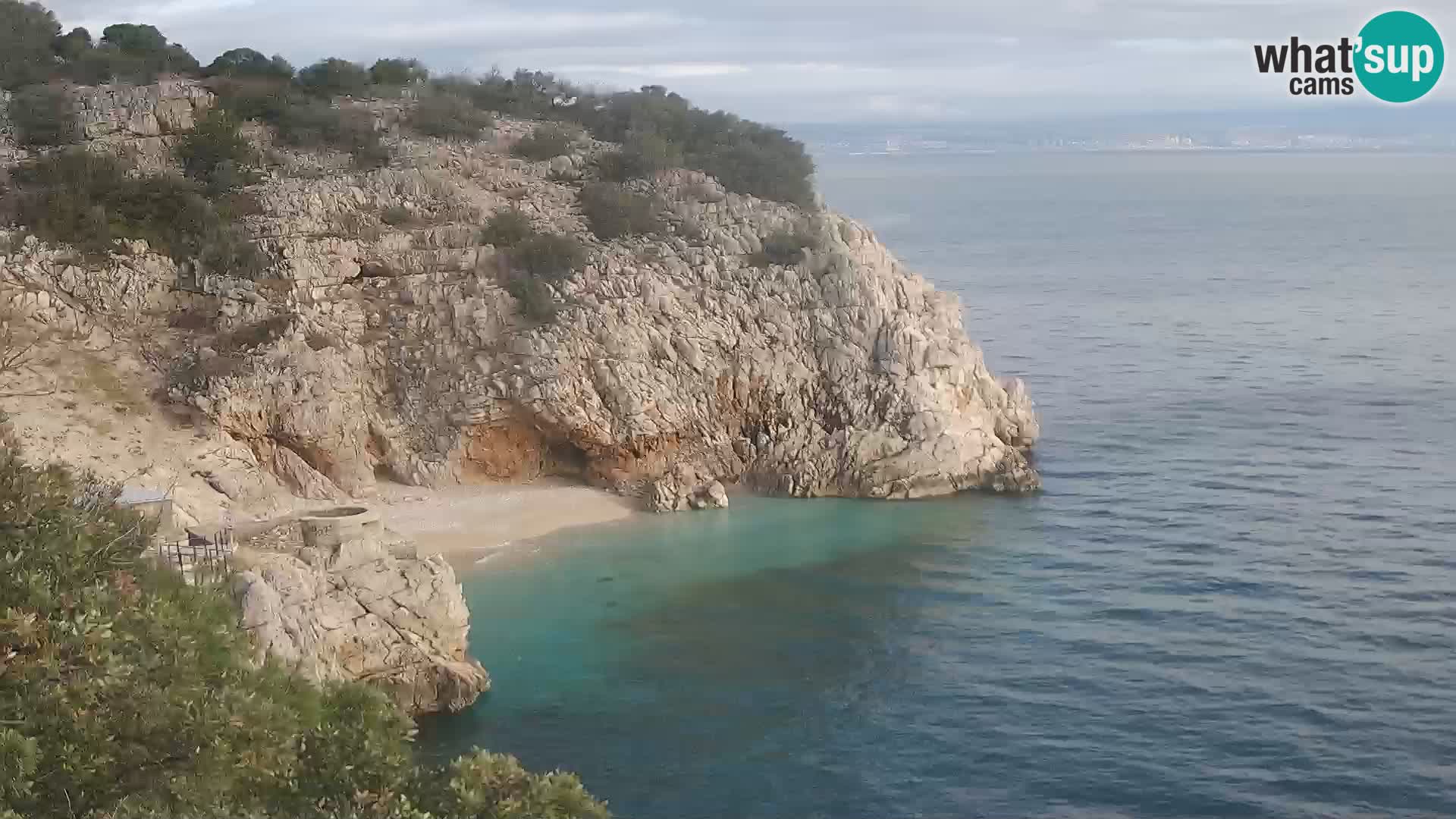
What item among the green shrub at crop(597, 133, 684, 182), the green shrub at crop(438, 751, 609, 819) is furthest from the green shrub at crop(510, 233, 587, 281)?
the green shrub at crop(438, 751, 609, 819)

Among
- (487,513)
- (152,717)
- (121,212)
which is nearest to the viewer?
(152,717)

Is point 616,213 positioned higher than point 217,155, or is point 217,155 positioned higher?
point 217,155

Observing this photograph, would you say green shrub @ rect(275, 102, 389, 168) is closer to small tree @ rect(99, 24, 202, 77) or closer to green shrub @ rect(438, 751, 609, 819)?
small tree @ rect(99, 24, 202, 77)

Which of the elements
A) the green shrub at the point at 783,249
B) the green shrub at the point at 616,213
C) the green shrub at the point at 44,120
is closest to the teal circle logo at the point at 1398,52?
the green shrub at the point at 783,249

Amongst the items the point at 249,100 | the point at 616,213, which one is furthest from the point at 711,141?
the point at 249,100

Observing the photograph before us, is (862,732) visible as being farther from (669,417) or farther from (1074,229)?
(1074,229)

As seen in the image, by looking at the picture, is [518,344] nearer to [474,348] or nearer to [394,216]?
[474,348]

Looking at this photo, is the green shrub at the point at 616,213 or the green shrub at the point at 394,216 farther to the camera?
the green shrub at the point at 616,213

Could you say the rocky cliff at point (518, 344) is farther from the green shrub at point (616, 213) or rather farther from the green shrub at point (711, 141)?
the green shrub at point (711, 141)
